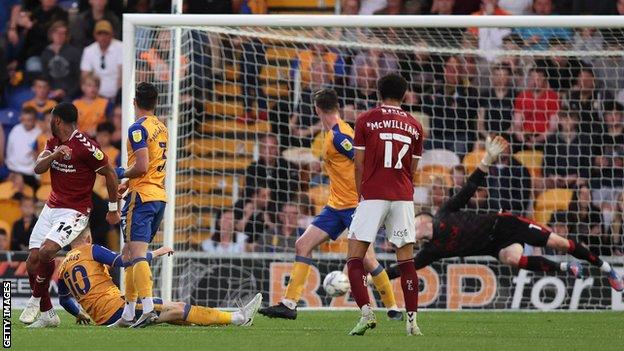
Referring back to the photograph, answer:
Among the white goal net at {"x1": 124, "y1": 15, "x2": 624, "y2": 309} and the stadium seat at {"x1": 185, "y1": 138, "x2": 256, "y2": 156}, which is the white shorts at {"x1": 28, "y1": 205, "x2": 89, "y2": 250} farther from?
the stadium seat at {"x1": 185, "y1": 138, "x2": 256, "y2": 156}

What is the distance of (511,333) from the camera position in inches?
425

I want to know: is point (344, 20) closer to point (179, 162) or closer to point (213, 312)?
point (179, 162)

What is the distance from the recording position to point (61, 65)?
18516 mm

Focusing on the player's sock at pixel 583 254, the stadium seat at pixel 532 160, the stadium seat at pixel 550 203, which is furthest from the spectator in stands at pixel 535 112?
the player's sock at pixel 583 254

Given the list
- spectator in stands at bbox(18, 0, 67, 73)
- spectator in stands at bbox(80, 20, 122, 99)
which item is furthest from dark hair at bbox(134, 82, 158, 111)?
spectator in stands at bbox(18, 0, 67, 73)

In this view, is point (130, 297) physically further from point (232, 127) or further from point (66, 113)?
point (232, 127)

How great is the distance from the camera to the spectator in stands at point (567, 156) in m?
16.0

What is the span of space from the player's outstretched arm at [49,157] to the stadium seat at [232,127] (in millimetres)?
6152

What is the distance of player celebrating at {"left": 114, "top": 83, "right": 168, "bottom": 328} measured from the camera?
10398 millimetres

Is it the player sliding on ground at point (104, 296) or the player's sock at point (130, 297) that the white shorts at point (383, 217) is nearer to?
the player sliding on ground at point (104, 296)

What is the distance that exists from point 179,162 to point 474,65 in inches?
163

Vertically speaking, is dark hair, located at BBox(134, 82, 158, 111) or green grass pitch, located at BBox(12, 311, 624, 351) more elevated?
dark hair, located at BBox(134, 82, 158, 111)

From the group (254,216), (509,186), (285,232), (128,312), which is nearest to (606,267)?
(509,186)

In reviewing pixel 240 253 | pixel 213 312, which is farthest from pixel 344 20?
pixel 213 312
